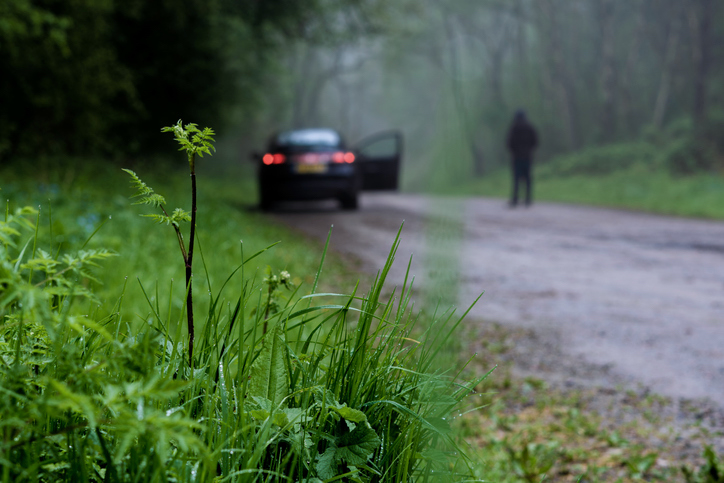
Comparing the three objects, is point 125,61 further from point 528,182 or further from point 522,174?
point 528,182

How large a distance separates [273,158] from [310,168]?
28.4 inches

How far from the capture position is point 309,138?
12023mm

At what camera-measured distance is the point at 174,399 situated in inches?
39.6

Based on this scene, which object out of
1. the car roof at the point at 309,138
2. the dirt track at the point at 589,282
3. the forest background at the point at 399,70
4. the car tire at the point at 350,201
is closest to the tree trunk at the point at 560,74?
the forest background at the point at 399,70

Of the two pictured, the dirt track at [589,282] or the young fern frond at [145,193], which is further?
the dirt track at [589,282]

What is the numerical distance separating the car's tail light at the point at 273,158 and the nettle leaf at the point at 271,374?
10.4 metres

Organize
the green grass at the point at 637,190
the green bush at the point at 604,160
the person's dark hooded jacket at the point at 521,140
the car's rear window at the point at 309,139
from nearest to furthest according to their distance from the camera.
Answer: the car's rear window at the point at 309,139
the green grass at the point at 637,190
the person's dark hooded jacket at the point at 521,140
the green bush at the point at 604,160

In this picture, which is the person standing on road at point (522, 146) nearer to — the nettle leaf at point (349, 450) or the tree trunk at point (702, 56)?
the tree trunk at point (702, 56)

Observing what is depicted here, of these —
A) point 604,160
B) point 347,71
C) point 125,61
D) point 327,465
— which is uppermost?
point 347,71

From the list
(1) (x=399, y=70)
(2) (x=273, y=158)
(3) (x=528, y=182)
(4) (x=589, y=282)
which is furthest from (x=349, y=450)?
(1) (x=399, y=70)

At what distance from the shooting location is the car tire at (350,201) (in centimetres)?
1185

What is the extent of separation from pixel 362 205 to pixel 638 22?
23661 mm

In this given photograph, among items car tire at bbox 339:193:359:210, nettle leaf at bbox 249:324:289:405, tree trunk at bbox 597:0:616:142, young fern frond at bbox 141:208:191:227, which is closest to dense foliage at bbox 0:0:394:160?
car tire at bbox 339:193:359:210

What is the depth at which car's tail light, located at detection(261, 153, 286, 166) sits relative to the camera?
1130cm
